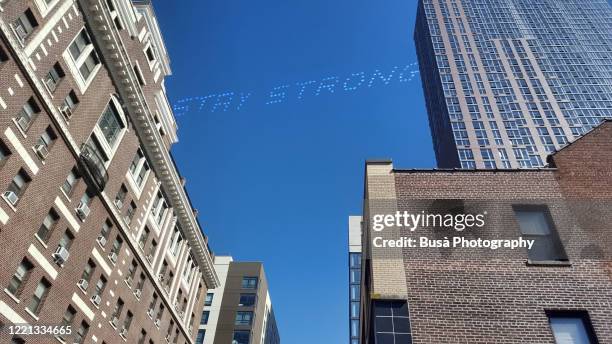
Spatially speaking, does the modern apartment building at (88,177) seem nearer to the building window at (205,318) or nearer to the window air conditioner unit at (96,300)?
the window air conditioner unit at (96,300)

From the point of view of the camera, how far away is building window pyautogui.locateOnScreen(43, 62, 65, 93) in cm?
2731

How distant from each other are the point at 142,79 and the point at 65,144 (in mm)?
13476

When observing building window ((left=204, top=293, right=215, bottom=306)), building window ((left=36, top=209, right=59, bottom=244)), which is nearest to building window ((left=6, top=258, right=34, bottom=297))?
building window ((left=36, top=209, right=59, bottom=244))

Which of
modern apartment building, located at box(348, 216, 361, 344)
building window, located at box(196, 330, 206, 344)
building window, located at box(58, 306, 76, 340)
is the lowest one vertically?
building window, located at box(58, 306, 76, 340)

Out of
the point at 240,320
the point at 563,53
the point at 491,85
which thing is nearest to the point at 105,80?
the point at 240,320

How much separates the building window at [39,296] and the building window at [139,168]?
1347 cm

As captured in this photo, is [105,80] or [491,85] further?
[491,85]

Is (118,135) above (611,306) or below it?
above

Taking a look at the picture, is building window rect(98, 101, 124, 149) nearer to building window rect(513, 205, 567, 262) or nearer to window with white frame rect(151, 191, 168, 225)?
window with white frame rect(151, 191, 168, 225)

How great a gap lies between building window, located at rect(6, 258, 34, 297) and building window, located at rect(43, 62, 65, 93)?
10803 mm

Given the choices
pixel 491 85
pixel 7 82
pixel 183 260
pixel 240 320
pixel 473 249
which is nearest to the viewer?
pixel 473 249

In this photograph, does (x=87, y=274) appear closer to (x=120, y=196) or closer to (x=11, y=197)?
(x=120, y=196)

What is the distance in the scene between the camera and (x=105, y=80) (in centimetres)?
3419

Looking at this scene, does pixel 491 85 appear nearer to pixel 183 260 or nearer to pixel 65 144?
pixel 183 260
